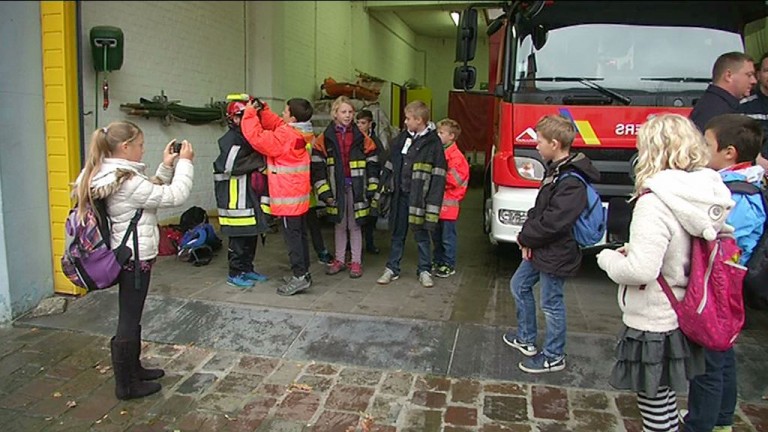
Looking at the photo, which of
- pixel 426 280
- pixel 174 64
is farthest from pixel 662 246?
pixel 174 64

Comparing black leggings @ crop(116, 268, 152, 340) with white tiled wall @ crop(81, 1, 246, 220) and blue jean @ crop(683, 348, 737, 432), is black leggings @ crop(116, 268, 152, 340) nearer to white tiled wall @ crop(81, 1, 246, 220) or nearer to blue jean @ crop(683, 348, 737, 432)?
blue jean @ crop(683, 348, 737, 432)

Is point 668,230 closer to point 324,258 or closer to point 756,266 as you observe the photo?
point 756,266

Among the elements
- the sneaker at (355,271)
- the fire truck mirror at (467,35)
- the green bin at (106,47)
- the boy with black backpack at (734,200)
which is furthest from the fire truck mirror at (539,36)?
the green bin at (106,47)

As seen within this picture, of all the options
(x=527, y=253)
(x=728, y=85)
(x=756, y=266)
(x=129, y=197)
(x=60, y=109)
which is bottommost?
(x=527, y=253)

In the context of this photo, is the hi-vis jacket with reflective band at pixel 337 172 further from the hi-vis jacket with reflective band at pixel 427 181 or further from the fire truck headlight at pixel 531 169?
the fire truck headlight at pixel 531 169

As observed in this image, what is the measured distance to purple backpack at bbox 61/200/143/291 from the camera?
333cm

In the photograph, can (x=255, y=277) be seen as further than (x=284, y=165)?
Yes

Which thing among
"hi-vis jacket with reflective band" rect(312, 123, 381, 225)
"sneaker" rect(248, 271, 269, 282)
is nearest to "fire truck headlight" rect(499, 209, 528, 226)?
"hi-vis jacket with reflective band" rect(312, 123, 381, 225)

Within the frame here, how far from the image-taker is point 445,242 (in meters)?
6.15

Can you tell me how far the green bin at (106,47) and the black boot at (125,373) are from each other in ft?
11.9

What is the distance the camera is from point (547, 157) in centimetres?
368

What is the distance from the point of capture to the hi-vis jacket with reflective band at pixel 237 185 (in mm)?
5359

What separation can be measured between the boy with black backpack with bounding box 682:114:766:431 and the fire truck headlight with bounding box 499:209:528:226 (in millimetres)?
2546

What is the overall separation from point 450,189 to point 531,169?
838 millimetres
